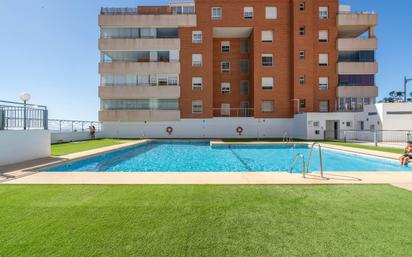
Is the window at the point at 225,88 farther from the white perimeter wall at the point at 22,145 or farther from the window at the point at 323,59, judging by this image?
the white perimeter wall at the point at 22,145

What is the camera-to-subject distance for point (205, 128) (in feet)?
106

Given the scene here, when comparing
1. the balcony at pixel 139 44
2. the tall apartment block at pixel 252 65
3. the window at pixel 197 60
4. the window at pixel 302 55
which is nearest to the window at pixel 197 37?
the tall apartment block at pixel 252 65

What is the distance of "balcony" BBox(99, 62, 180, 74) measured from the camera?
31.5m

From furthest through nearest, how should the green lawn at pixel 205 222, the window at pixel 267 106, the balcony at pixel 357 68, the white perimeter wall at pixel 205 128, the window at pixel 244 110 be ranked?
the window at pixel 244 110 → the window at pixel 267 106 → the white perimeter wall at pixel 205 128 → the balcony at pixel 357 68 → the green lawn at pixel 205 222

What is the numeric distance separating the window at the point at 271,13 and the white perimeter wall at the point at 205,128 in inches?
546

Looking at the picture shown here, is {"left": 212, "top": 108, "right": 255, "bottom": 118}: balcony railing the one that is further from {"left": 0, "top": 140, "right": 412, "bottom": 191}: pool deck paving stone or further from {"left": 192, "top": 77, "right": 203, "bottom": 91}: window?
{"left": 0, "top": 140, "right": 412, "bottom": 191}: pool deck paving stone

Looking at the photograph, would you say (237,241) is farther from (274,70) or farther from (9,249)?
(274,70)

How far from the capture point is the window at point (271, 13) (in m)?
32.3

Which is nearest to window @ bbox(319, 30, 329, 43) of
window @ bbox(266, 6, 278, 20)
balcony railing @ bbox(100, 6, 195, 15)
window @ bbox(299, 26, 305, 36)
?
window @ bbox(299, 26, 305, 36)

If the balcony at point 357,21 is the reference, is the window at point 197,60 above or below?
below

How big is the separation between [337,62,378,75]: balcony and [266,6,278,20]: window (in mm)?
10672

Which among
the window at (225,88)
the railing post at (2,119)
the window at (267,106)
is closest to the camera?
the railing post at (2,119)

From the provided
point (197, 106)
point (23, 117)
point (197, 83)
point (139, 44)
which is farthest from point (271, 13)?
point (23, 117)

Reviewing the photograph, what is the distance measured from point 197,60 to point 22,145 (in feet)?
80.6
